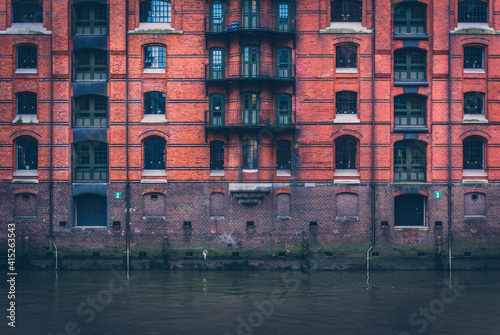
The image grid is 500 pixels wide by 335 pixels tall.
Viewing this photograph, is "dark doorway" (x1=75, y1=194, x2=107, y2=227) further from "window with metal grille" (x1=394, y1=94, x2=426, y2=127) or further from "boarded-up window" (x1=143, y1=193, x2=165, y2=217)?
"window with metal grille" (x1=394, y1=94, x2=426, y2=127)

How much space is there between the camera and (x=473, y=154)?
2431 centimetres

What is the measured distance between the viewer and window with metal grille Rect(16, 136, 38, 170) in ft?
80.1

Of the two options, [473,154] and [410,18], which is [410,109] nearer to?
[473,154]

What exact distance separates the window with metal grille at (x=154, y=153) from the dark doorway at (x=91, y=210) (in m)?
2.67

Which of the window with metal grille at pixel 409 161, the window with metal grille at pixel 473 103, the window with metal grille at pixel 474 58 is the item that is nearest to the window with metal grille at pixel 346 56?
the window with metal grille at pixel 409 161

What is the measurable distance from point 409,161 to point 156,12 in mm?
13467

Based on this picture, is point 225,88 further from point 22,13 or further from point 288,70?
point 22,13

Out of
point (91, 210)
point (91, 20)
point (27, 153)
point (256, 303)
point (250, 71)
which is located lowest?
point (256, 303)

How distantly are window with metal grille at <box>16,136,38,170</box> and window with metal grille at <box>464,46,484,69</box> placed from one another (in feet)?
65.9

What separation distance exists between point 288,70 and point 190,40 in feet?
15.2

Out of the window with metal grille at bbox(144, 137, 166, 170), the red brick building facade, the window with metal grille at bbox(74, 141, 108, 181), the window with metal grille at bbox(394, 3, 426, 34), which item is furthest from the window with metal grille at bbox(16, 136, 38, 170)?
the window with metal grille at bbox(394, 3, 426, 34)

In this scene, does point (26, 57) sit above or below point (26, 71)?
above

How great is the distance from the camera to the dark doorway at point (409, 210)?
957 inches

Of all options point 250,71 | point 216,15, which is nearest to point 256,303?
point 250,71
